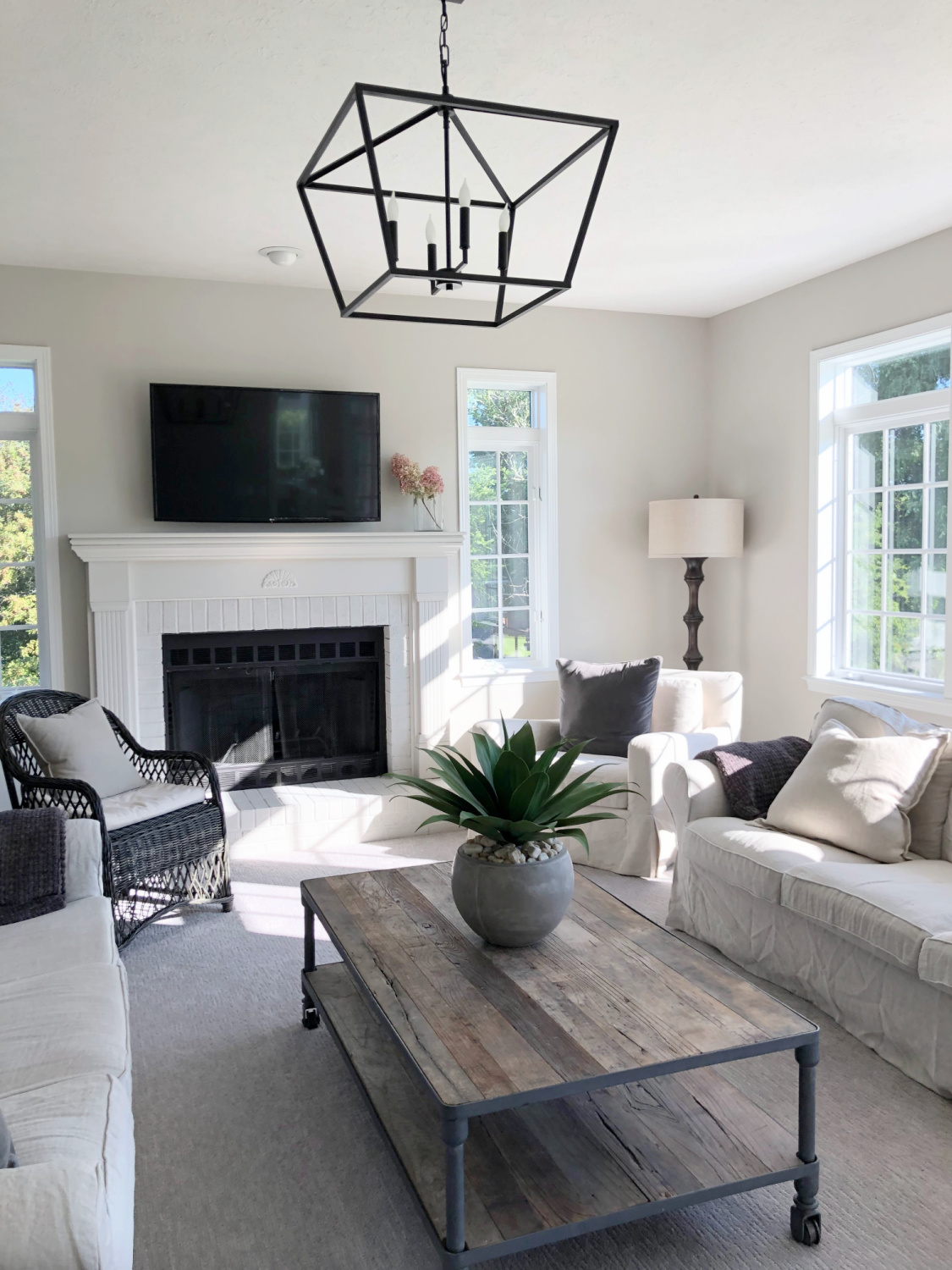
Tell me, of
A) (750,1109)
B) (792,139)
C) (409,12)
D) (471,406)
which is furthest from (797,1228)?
(471,406)

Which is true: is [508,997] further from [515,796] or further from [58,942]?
[58,942]

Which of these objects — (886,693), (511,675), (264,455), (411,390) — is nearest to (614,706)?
(511,675)

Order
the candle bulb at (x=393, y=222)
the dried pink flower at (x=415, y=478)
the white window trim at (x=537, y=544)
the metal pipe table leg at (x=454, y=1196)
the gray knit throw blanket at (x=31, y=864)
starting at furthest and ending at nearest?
the white window trim at (x=537, y=544), the dried pink flower at (x=415, y=478), the gray knit throw blanket at (x=31, y=864), the candle bulb at (x=393, y=222), the metal pipe table leg at (x=454, y=1196)

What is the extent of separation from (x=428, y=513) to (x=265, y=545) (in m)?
0.88

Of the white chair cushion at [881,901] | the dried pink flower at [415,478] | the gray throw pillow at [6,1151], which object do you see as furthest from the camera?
the dried pink flower at [415,478]

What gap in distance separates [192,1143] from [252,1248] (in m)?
0.43

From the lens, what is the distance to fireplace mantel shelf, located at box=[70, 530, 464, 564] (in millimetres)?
4551

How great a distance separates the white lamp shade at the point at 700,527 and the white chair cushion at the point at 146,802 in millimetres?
2750

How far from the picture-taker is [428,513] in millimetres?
5223

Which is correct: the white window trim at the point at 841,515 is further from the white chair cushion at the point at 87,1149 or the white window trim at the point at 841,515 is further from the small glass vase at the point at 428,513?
the white chair cushion at the point at 87,1149

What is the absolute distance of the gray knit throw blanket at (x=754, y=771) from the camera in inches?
138

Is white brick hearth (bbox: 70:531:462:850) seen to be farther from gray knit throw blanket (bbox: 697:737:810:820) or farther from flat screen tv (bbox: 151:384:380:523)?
gray knit throw blanket (bbox: 697:737:810:820)

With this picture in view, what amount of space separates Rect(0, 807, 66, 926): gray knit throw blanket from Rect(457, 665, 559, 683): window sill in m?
2.87

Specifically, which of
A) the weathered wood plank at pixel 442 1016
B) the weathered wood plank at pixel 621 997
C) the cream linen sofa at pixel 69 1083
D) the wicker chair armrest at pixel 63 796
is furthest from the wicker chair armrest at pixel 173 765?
the weathered wood plank at pixel 621 997
